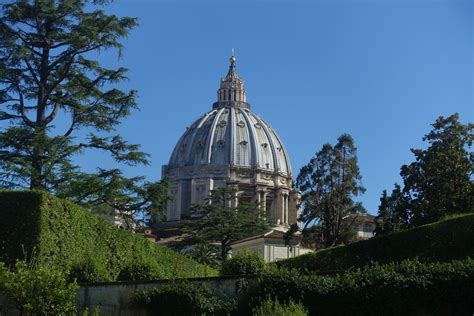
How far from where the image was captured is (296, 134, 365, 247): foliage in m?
53.0

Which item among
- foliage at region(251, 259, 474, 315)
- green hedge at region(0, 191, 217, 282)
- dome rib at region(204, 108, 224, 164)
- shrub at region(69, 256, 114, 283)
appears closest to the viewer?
foliage at region(251, 259, 474, 315)

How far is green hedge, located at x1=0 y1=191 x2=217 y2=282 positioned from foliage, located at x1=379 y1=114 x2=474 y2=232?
16.4m

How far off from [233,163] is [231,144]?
154 inches

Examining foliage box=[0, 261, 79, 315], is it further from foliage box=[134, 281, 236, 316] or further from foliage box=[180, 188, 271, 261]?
foliage box=[180, 188, 271, 261]

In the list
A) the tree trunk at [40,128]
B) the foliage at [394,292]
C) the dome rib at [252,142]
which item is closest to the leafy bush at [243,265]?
the tree trunk at [40,128]

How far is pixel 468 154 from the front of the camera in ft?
124

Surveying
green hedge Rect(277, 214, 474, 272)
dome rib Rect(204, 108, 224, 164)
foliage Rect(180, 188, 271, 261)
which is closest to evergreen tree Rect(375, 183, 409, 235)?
green hedge Rect(277, 214, 474, 272)

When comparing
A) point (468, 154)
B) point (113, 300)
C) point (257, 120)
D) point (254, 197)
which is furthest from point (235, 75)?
point (113, 300)

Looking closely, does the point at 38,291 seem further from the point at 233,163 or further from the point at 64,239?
the point at 233,163

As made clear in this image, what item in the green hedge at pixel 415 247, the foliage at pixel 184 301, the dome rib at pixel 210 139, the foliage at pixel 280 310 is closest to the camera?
the foliage at pixel 280 310

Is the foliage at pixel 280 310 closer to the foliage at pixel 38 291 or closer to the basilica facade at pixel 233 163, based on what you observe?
the foliage at pixel 38 291

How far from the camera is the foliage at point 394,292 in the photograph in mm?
15391

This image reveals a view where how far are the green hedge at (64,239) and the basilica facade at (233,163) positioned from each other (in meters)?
85.4

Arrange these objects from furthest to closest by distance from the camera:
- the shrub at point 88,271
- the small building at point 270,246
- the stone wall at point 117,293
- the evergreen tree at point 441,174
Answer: the small building at point 270,246
the evergreen tree at point 441,174
the shrub at point 88,271
the stone wall at point 117,293
